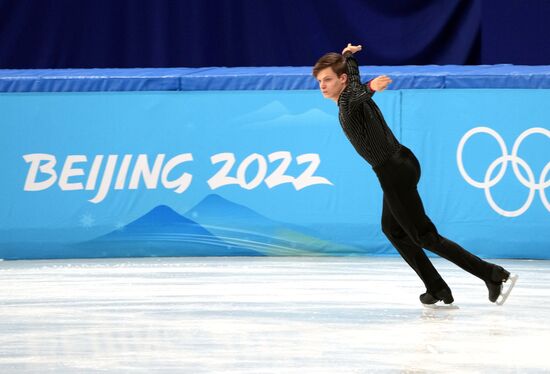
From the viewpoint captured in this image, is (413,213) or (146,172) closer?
(413,213)

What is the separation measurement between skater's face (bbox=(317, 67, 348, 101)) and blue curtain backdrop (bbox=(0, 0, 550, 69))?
21.1 feet

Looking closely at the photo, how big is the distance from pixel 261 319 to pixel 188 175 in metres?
3.34

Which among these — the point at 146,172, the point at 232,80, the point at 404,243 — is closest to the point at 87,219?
the point at 146,172

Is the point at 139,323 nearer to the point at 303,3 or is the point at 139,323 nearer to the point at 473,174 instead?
the point at 473,174

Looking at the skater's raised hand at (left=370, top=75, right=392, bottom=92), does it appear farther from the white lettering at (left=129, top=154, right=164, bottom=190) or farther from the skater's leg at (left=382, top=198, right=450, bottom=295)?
the white lettering at (left=129, top=154, right=164, bottom=190)

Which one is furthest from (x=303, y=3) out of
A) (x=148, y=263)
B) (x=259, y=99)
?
(x=148, y=263)

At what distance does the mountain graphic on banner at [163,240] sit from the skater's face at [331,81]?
10.9ft

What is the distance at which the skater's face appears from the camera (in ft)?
20.5

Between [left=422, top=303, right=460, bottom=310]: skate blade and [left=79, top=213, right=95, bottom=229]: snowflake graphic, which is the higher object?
[left=79, top=213, right=95, bottom=229]: snowflake graphic

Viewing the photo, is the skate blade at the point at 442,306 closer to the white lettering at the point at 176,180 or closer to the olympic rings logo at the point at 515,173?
the olympic rings logo at the point at 515,173

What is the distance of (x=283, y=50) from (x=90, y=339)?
25.1 ft

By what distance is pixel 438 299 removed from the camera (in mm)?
6562

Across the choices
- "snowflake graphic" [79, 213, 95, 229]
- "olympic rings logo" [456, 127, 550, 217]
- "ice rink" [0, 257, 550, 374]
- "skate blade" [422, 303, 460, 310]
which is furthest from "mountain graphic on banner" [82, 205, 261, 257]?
"skate blade" [422, 303, 460, 310]

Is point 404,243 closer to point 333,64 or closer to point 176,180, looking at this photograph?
point 333,64
